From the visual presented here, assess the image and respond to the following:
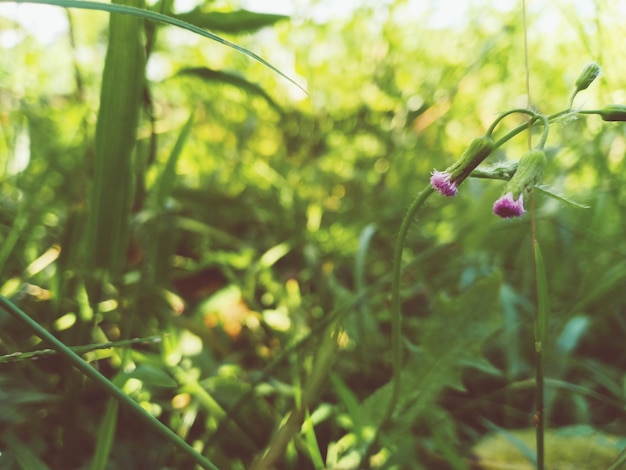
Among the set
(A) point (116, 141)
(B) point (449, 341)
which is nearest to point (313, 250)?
(B) point (449, 341)

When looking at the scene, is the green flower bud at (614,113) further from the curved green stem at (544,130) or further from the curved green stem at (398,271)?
the curved green stem at (398,271)

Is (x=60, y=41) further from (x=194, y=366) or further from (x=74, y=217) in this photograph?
(x=194, y=366)

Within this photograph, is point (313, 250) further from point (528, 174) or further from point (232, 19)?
point (528, 174)

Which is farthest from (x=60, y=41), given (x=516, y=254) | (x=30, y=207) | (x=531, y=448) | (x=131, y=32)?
(x=531, y=448)

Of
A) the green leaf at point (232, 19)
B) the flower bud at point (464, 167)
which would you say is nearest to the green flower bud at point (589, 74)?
the flower bud at point (464, 167)

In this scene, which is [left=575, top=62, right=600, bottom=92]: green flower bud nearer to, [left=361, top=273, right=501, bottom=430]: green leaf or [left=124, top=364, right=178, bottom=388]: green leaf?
[left=361, top=273, right=501, bottom=430]: green leaf

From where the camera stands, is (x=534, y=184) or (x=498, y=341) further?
(x=498, y=341)

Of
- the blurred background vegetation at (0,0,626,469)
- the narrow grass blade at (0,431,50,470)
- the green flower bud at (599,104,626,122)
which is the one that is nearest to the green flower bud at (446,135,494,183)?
the green flower bud at (599,104,626,122)
